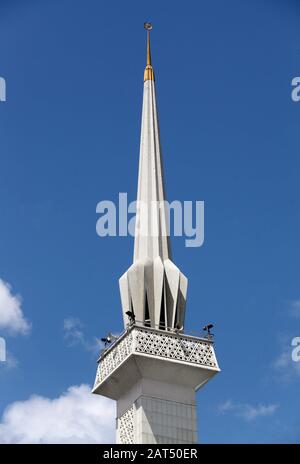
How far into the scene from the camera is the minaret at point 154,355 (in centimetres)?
3061

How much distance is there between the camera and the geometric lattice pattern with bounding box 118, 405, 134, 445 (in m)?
30.7

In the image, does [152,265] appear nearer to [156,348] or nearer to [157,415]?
[156,348]

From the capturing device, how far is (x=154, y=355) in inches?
1212

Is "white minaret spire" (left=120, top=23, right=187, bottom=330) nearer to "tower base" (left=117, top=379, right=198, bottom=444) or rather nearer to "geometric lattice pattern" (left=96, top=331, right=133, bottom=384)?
"geometric lattice pattern" (left=96, top=331, right=133, bottom=384)

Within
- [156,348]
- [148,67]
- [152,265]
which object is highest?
[148,67]

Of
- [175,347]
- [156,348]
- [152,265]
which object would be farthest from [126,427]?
[152,265]

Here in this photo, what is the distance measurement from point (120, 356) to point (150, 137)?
9.98 m

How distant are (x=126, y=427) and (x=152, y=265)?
598 centimetres

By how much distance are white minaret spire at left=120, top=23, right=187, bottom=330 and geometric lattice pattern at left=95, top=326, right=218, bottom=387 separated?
0.95 meters

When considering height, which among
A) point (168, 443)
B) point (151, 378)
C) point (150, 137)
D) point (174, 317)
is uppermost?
point (150, 137)

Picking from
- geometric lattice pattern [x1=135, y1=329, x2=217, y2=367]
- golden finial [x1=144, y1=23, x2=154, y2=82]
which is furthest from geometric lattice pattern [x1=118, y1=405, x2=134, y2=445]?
golden finial [x1=144, y1=23, x2=154, y2=82]
